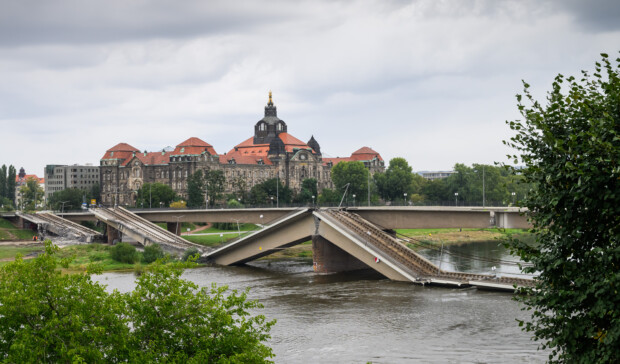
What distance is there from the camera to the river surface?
40.1 meters

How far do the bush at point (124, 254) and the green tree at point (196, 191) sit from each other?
75064 mm

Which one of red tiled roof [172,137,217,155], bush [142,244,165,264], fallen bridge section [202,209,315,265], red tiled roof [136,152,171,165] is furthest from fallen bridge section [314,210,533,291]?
red tiled roof [136,152,171,165]

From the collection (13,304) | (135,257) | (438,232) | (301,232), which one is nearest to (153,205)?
(438,232)

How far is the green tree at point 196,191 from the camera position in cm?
16638

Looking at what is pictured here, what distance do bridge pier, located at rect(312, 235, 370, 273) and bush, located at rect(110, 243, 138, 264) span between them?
24428 mm

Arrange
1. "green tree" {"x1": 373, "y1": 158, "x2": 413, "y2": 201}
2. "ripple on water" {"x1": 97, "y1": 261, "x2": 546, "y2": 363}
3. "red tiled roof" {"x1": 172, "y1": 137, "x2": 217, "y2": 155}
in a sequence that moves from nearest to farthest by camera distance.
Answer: "ripple on water" {"x1": 97, "y1": 261, "x2": 546, "y2": 363} < "green tree" {"x1": 373, "y1": 158, "x2": 413, "y2": 201} < "red tiled roof" {"x1": 172, "y1": 137, "x2": 217, "y2": 155}

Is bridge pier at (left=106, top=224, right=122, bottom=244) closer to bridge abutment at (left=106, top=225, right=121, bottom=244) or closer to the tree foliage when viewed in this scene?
bridge abutment at (left=106, top=225, right=121, bottom=244)

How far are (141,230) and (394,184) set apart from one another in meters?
77.9

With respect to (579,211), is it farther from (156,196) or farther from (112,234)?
(156,196)

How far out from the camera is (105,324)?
24.1 meters

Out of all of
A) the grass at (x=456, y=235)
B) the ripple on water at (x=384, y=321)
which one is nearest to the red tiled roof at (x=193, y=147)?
the grass at (x=456, y=235)

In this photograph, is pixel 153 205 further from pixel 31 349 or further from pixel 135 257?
pixel 31 349

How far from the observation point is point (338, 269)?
259 feet

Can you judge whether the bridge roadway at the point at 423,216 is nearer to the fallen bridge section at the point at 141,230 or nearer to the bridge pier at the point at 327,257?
the bridge pier at the point at 327,257
